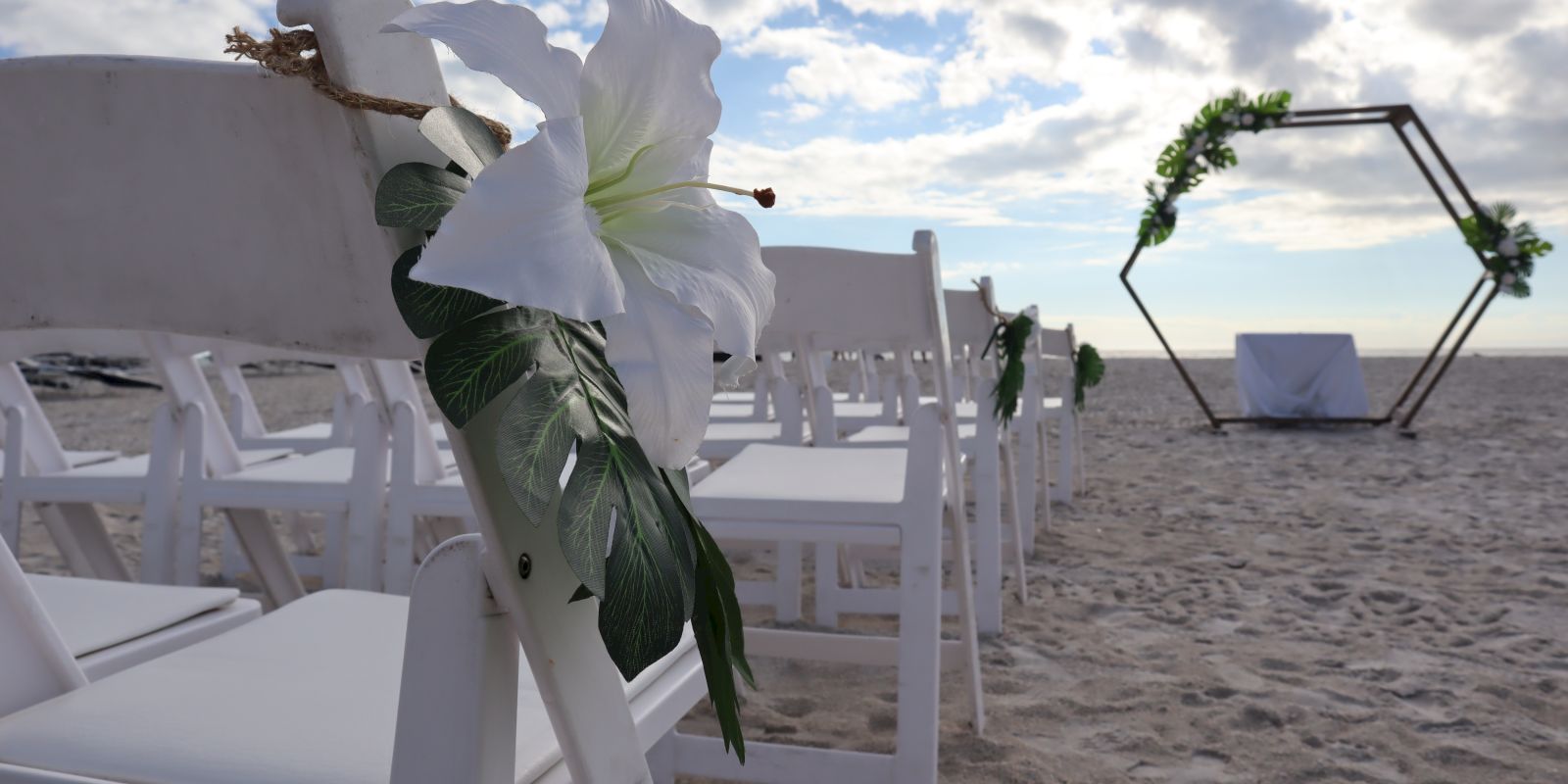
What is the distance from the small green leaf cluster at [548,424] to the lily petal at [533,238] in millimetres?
60

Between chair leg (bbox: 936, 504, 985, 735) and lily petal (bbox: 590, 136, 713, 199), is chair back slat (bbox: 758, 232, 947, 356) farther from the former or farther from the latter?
lily petal (bbox: 590, 136, 713, 199)

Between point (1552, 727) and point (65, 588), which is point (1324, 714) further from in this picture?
point (65, 588)

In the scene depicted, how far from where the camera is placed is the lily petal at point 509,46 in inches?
14.4

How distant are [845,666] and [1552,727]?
1.33m

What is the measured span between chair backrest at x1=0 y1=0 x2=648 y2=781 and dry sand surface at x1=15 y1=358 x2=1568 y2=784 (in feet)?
4.44

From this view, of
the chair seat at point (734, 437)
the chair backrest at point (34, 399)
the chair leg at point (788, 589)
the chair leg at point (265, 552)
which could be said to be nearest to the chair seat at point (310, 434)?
the chair backrest at point (34, 399)

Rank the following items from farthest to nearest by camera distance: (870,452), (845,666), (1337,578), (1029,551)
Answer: (1029,551), (1337,578), (845,666), (870,452)

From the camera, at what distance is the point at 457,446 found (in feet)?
1.38

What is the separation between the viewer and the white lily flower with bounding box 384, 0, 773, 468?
33 centimetres

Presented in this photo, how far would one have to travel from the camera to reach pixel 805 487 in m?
1.54

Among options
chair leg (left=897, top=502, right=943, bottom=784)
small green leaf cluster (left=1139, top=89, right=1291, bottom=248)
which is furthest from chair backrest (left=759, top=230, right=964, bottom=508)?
small green leaf cluster (left=1139, top=89, right=1291, bottom=248)

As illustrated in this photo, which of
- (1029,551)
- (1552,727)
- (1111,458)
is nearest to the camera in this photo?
(1552,727)

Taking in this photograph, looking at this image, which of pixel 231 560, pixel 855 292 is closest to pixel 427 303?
pixel 855 292

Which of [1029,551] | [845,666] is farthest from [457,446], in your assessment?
[1029,551]
